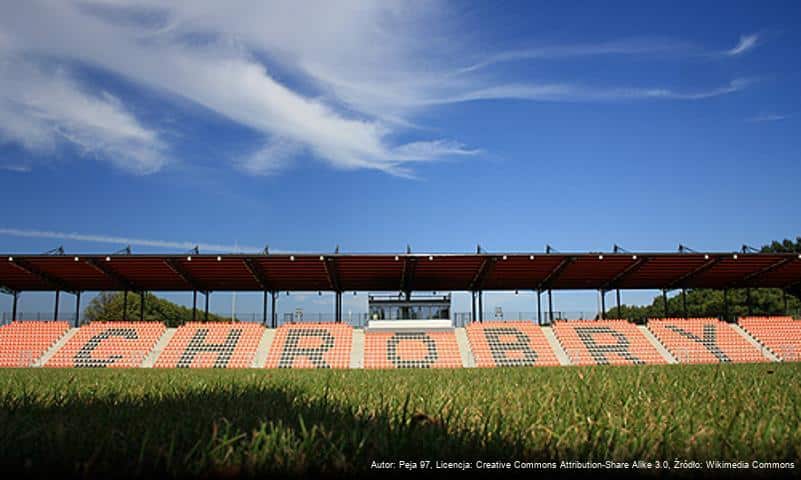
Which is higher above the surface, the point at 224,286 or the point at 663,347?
the point at 224,286

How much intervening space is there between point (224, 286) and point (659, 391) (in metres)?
34.2

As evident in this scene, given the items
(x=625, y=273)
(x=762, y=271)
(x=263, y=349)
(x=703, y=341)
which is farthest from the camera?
(x=762, y=271)

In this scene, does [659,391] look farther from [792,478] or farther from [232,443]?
[232,443]

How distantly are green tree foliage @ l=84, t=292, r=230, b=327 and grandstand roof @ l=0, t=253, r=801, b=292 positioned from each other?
25.6m

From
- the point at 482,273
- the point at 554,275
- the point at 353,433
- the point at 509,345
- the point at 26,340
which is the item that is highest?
the point at 482,273

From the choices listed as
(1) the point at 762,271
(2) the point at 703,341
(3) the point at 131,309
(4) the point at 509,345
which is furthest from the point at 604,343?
→ (3) the point at 131,309

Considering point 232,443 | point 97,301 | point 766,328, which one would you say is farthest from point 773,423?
point 97,301

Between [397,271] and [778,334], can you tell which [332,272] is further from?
[778,334]

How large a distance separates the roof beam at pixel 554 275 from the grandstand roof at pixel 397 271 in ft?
0.18

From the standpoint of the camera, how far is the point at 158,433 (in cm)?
271

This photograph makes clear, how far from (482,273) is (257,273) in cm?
1303

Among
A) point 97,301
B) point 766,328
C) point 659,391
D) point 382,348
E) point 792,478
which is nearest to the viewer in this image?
point 792,478

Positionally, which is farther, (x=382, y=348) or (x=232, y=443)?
(x=382, y=348)

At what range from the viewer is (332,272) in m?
32.7
